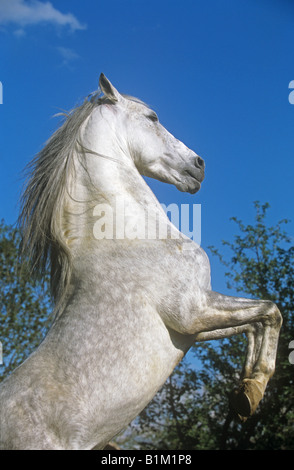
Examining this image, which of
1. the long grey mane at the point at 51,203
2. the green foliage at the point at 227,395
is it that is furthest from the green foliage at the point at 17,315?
the long grey mane at the point at 51,203

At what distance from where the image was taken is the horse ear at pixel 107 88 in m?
3.38

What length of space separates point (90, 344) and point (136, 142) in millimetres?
1408

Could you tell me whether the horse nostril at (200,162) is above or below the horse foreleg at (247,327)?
above

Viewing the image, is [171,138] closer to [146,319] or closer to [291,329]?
[146,319]

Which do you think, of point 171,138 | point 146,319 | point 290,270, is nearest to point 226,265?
point 290,270

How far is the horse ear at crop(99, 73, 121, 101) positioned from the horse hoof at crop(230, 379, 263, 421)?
6.46 ft

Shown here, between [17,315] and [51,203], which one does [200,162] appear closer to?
[51,203]

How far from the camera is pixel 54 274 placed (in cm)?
329

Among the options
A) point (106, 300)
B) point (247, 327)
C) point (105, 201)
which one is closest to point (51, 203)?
point (105, 201)

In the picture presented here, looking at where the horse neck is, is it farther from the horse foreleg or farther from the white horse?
the horse foreleg

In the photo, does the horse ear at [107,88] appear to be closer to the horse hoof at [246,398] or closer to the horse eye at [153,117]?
the horse eye at [153,117]

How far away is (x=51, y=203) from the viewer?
3152 mm

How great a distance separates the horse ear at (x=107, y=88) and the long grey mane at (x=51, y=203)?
6 cm

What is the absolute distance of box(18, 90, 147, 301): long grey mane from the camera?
3098 mm
